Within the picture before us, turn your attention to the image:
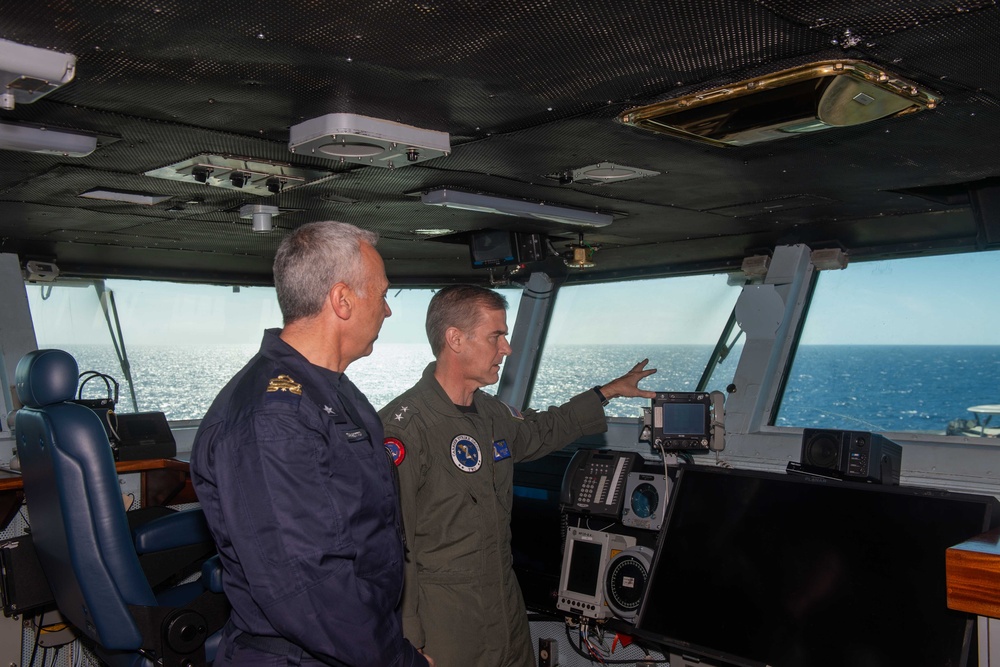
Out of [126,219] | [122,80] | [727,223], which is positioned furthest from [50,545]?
[727,223]

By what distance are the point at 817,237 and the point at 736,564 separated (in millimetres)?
1948

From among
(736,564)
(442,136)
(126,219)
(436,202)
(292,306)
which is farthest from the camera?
(126,219)

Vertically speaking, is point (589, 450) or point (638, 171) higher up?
point (638, 171)

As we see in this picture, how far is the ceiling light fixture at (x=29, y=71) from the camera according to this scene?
1.78m

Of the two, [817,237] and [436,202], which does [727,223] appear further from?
[436,202]

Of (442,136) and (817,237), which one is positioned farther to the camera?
(817,237)

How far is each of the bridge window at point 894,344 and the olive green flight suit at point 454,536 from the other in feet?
7.15

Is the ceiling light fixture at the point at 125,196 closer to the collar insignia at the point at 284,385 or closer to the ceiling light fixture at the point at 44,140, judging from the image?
the ceiling light fixture at the point at 44,140

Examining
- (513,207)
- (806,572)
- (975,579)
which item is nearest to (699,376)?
(513,207)

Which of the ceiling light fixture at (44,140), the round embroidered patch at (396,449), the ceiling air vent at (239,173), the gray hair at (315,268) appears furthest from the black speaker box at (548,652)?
the ceiling light fixture at (44,140)

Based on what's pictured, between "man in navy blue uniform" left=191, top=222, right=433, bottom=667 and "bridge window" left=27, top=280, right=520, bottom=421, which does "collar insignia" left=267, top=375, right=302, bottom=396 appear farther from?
"bridge window" left=27, top=280, right=520, bottom=421

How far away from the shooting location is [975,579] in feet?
3.93

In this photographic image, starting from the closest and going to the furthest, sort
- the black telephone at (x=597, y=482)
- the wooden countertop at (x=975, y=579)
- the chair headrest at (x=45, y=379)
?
the wooden countertop at (x=975, y=579), the chair headrest at (x=45, y=379), the black telephone at (x=597, y=482)

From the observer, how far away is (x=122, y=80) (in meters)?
2.05
